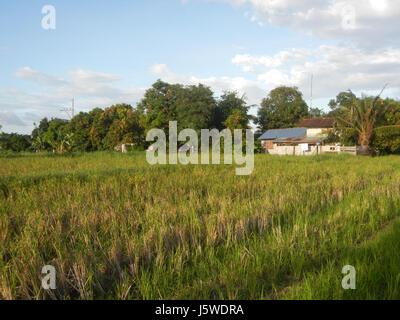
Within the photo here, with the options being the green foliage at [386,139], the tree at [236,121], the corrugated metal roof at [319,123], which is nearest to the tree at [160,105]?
the tree at [236,121]

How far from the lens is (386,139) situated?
19562 millimetres

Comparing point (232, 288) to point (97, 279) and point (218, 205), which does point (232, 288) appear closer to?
point (97, 279)

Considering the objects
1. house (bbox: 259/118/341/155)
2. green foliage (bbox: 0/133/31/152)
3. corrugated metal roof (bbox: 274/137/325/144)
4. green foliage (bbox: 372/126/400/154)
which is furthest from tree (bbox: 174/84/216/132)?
green foliage (bbox: 0/133/31/152)

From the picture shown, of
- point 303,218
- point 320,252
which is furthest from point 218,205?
point 320,252

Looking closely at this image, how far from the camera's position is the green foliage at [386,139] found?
18203 millimetres

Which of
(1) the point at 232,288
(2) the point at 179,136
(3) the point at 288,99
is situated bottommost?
(1) the point at 232,288

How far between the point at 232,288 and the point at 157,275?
60 centimetres

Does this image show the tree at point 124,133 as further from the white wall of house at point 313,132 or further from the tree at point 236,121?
the white wall of house at point 313,132

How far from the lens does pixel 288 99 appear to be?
4016 centimetres

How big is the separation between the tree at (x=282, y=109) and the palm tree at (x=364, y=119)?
58.7ft

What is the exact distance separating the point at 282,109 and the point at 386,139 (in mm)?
19055

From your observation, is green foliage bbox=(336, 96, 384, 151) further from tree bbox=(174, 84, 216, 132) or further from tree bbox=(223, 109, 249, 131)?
tree bbox=(174, 84, 216, 132)

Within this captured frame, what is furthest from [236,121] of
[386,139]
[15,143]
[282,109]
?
[15,143]

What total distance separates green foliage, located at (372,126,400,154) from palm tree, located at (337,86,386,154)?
546 millimetres
